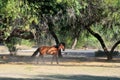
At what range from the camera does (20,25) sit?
31.4 m

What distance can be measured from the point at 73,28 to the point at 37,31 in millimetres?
10419

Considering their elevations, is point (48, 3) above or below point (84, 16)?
above

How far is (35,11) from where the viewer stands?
2756cm

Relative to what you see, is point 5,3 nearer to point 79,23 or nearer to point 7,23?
point 7,23

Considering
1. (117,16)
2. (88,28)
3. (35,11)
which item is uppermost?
(35,11)

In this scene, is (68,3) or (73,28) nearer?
(68,3)

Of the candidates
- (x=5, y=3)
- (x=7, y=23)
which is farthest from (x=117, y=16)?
(x=5, y=3)

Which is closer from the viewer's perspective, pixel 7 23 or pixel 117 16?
pixel 7 23

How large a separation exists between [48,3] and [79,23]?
629 inches

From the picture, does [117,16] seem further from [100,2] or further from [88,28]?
[88,28]

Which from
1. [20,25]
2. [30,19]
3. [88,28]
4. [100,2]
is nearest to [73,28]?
[88,28]

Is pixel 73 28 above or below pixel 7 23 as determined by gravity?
below

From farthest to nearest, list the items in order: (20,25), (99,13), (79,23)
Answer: (79,23), (99,13), (20,25)

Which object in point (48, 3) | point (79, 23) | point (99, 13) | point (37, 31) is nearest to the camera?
point (48, 3)
